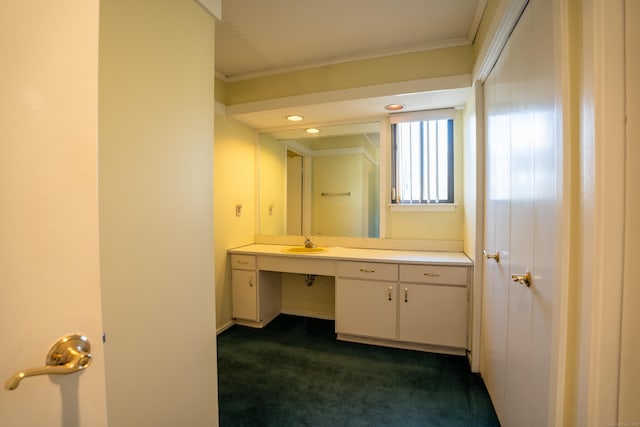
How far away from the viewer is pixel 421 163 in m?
2.77

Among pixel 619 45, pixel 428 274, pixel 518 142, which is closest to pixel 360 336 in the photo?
pixel 428 274

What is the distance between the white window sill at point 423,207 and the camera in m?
2.68

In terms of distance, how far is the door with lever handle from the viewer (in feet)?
1.64

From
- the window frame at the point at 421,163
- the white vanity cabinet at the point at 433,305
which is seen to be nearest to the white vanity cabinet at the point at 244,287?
the white vanity cabinet at the point at 433,305

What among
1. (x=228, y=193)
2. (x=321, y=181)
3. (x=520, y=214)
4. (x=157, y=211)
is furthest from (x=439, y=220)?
(x=157, y=211)

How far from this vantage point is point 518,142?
4.15 feet

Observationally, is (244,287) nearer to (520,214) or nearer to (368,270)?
(368,270)

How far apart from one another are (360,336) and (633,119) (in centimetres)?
234

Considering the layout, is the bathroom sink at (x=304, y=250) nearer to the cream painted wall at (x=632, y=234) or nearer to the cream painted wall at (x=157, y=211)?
the cream painted wall at (x=157, y=211)

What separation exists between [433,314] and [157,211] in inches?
83.7

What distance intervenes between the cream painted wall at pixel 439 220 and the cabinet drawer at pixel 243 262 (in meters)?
1.39

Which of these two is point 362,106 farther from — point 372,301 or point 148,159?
point 148,159

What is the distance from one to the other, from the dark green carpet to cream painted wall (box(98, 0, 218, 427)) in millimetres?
489

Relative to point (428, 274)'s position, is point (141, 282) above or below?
above
